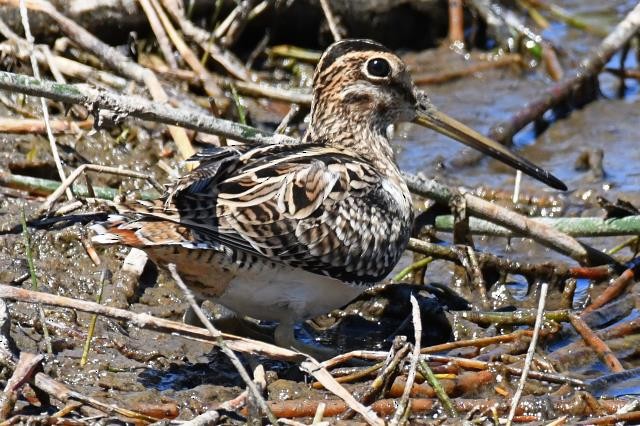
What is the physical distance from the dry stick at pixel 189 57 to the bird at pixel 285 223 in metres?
1.53

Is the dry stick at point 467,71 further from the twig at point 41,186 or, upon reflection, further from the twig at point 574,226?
the twig at point 41,186

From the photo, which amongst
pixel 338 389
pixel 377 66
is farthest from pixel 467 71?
pixel 338 389

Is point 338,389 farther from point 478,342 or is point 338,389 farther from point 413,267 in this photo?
point 413,267

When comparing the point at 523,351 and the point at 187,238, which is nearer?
the point at 187,238

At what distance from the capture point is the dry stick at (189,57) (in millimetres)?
7145

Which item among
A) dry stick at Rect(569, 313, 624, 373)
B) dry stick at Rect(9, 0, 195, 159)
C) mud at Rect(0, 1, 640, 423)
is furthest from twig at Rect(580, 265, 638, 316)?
dry stick at Rect(9, 0, 195, 159)

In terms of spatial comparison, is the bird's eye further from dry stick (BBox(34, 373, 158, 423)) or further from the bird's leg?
dry stick (BBox(34, 373, 158, 423))

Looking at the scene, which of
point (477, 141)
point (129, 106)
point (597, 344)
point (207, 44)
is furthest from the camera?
point (207, 44)

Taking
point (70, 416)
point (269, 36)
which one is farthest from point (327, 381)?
point (269, 36)

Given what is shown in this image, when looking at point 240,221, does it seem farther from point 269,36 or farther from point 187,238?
point 269,36

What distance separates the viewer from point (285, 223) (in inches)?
191

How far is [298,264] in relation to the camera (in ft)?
16.2

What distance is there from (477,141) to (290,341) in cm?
155

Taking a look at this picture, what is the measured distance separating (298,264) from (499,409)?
97 cm
